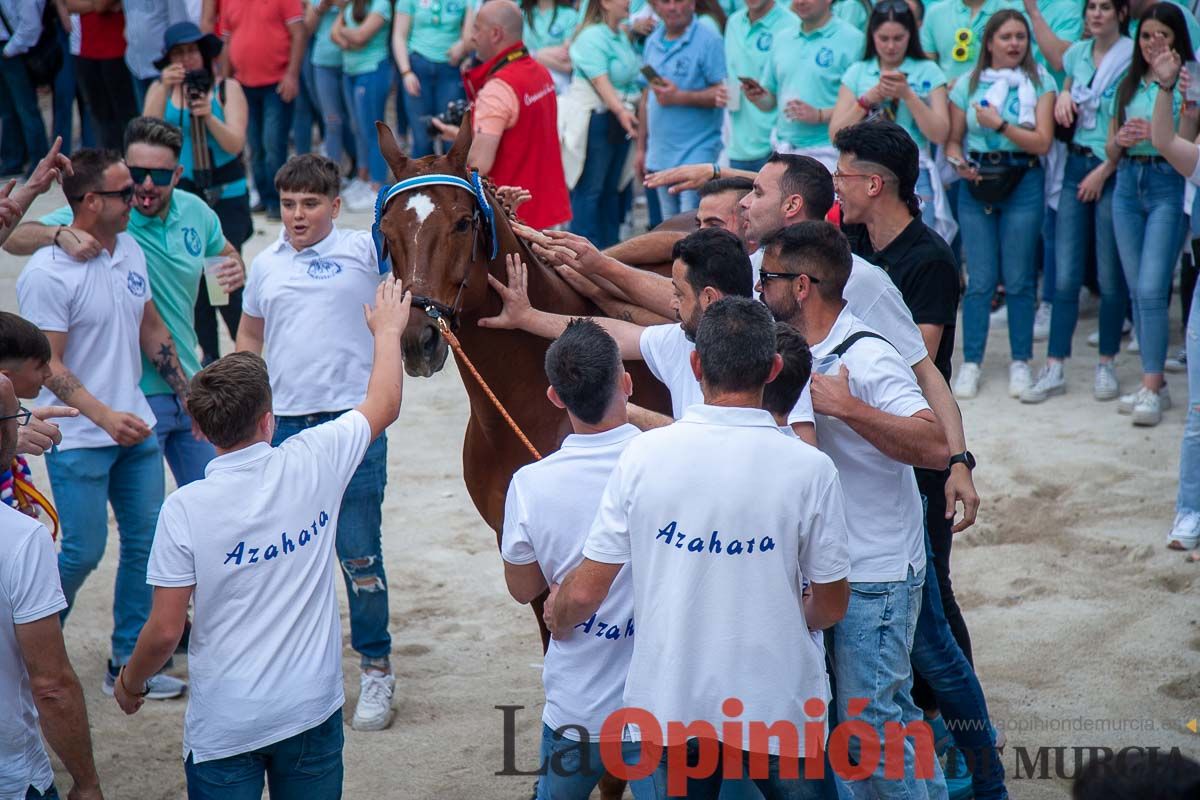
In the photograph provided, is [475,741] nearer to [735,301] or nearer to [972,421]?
[735,301]

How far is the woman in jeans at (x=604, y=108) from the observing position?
10891 millimetres

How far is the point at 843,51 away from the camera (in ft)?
31.1

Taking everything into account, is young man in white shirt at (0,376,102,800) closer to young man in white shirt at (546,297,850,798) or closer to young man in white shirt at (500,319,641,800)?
young man in white shirt at (500,319,641,800)

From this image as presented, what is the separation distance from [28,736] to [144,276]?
281 cm

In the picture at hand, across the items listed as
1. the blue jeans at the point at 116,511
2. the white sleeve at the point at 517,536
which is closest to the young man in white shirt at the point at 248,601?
the white sleeve at the point at 517,536

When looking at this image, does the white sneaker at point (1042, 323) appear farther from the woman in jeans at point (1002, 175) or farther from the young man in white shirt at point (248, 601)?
the young man in white shirt at point (248, 601)

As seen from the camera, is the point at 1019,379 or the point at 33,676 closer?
the point at 33,676

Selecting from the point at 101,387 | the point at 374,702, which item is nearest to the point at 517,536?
the point at 374,702

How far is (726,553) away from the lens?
3.11 meters

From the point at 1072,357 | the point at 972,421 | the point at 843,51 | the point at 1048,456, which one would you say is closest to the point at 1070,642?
the point at 1048,456

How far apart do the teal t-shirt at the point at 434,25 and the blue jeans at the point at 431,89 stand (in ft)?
0.25

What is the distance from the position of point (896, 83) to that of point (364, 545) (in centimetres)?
533

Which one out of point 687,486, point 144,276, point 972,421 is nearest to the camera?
point 687,486

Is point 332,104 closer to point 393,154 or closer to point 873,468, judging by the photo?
point 393,154
